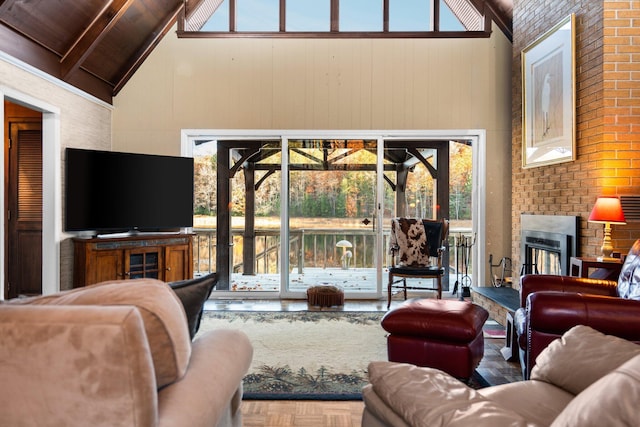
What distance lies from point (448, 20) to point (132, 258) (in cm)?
443

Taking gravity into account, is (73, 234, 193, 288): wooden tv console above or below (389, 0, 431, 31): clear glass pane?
below

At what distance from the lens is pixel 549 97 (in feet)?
12.9

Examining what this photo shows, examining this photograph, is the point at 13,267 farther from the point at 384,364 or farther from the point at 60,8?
the point at 384,364

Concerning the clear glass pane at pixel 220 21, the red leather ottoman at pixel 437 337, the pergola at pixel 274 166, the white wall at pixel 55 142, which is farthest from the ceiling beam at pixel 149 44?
the red leather ottoman at pixel 437 337

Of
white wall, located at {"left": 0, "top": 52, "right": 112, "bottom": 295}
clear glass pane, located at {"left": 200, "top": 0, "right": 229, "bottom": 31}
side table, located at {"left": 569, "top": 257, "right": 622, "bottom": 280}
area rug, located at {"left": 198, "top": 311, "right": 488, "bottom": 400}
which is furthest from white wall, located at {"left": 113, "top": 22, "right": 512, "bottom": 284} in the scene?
area rug, located at {"left": 198, "top": 311, "right": 488, "bottom": 400}

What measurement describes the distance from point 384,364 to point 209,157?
176 inches

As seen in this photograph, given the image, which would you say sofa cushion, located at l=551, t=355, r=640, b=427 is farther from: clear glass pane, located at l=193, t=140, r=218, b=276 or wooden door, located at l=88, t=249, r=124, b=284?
clear glass pane, located at l=193, t=140, r=218, b=276

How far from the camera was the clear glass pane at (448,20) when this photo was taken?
5059 millimetres

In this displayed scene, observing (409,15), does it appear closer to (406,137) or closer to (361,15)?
(361,15)

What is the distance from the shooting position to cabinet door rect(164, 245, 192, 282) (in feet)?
15.5

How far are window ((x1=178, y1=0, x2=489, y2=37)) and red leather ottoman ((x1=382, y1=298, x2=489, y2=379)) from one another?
362cm

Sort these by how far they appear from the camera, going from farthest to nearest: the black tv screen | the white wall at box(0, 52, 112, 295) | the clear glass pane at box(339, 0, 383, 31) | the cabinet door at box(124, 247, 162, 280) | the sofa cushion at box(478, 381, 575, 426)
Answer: the clear glass pane at box(339, 0, 383, 31) < the cabinet door at box(124, 247, 162, 280) < the black tv screen < the white wall at box(0, 52, 112, 295) < the sofa cushion at box(478, 381, 575, 426)

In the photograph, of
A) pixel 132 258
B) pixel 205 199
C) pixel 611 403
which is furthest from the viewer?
pixel 205 199

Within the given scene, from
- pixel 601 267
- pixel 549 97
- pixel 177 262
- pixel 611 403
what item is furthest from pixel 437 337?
pixel 177 262
